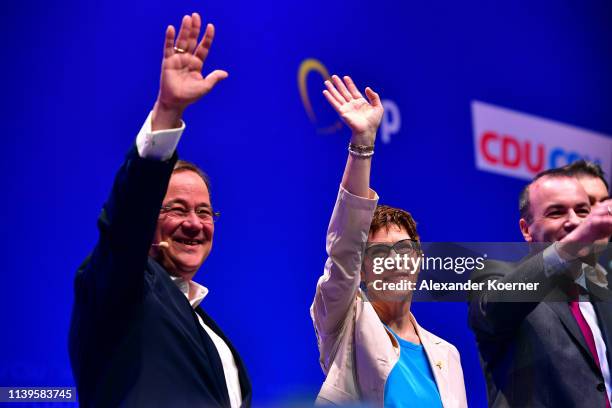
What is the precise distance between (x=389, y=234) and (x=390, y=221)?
52 millimetres

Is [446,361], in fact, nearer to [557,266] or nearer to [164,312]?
[557,266]

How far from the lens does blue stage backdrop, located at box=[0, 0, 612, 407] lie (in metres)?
3.23

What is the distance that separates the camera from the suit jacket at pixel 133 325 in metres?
1.65

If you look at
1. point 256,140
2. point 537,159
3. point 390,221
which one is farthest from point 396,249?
point 537,159

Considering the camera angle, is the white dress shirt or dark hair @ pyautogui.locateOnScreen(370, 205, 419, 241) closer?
the white dress shirt

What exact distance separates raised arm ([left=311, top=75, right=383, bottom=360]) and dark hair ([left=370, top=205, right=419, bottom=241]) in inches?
8.4

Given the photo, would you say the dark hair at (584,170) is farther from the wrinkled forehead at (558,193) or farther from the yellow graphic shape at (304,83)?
the yellow graphic shape at (304,83)

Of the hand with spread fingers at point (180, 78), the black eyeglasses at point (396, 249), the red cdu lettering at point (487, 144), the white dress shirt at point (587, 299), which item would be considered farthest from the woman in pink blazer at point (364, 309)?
the red cdu lettering at point (487, 144)

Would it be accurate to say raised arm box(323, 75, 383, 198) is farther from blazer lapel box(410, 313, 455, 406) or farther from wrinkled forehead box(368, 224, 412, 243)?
blazer lapel box(410, 313, 455, 406)

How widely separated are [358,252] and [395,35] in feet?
6.17

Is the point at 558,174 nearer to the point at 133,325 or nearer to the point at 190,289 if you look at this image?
the point at 190,289

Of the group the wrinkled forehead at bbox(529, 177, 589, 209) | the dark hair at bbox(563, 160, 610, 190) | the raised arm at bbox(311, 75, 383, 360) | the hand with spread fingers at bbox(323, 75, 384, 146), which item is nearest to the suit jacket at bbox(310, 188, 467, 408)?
the raised arm at bbox(311, 75, 383, 360)

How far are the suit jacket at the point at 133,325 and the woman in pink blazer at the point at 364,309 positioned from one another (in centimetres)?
41

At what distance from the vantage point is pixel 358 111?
223 cm
